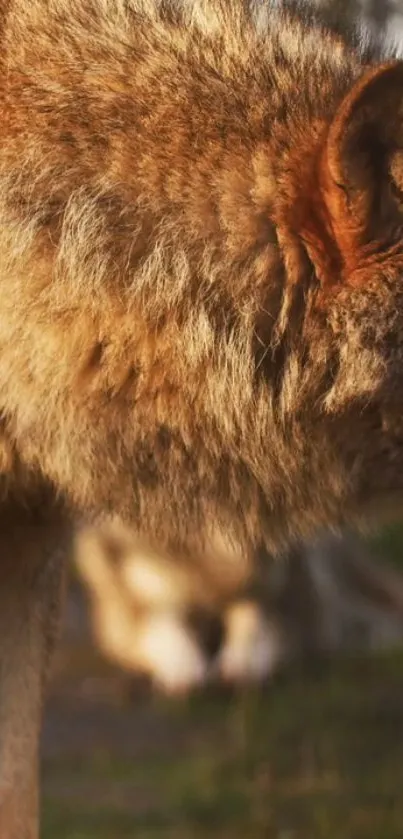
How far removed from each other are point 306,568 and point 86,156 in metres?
4.17

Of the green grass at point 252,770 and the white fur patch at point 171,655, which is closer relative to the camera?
the green grass at point 252,770

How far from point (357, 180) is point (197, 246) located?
289 mm

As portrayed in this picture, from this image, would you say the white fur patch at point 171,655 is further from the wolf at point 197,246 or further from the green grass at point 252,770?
the wolf at point 197,246

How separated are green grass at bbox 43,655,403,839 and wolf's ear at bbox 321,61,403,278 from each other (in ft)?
8.28

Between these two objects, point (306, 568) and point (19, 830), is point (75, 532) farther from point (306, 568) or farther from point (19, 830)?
point (306, 568)

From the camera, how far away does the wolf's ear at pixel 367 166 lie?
2355mm

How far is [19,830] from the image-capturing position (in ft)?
11.2

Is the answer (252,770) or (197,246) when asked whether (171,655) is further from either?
(197,246)

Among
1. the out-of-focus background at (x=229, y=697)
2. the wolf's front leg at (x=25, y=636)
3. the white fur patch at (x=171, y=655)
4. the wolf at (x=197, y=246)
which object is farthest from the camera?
the white fur patch at (x=171, y=655)

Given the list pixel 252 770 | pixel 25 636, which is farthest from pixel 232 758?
pixel 25 636

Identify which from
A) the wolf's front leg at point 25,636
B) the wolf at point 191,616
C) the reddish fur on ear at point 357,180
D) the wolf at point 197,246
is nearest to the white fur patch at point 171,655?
the wolf at point 191,616

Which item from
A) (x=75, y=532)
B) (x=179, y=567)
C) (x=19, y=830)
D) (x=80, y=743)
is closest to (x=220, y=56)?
(x=75, y=532)

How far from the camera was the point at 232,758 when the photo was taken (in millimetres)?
5281

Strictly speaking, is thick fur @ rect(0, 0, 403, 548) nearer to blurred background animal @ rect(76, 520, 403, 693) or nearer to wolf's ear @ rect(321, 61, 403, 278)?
wolf's ear @ rect(321, 61, 403, 278)
